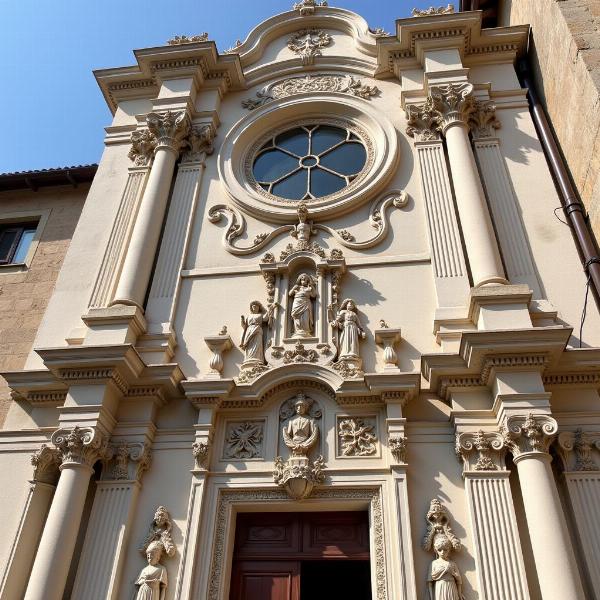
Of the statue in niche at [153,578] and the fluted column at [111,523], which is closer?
the statue in niche at [153,578]

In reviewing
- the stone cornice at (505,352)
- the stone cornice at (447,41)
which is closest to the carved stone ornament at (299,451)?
the stone cornice at (505,352)

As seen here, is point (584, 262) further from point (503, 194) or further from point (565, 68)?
point (565, 68)

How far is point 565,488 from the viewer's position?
25.1 ft

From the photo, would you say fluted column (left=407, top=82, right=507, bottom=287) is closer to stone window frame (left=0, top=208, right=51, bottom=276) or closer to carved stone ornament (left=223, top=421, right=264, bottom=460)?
carved stone ornament (left=223, top=421, right=264, bottom=460)

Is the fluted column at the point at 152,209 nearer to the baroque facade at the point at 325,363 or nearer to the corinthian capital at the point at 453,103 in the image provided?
the baroque facade at the point at 325,363

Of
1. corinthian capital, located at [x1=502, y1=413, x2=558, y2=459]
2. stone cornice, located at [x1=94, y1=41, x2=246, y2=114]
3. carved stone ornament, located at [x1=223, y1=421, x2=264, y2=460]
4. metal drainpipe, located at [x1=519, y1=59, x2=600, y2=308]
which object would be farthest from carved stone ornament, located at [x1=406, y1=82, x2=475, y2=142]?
carved stone ornament, located at [x1=223, y1=421, x2=264, y2=460]

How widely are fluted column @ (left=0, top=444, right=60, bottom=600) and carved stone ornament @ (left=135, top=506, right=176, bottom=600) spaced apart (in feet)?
5.03

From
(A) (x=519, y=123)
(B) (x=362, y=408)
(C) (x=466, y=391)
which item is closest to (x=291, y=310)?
(B) (x=362, y=408)

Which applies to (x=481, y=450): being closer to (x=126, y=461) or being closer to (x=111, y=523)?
(x=126, y=461)

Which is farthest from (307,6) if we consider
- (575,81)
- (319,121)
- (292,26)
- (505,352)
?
(505,352)

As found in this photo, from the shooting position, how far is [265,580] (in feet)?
25.9

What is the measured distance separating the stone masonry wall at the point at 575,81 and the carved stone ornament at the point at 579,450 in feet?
11.6

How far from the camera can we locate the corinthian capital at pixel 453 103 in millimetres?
11445

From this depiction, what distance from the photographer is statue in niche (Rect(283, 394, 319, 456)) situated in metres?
8.39
